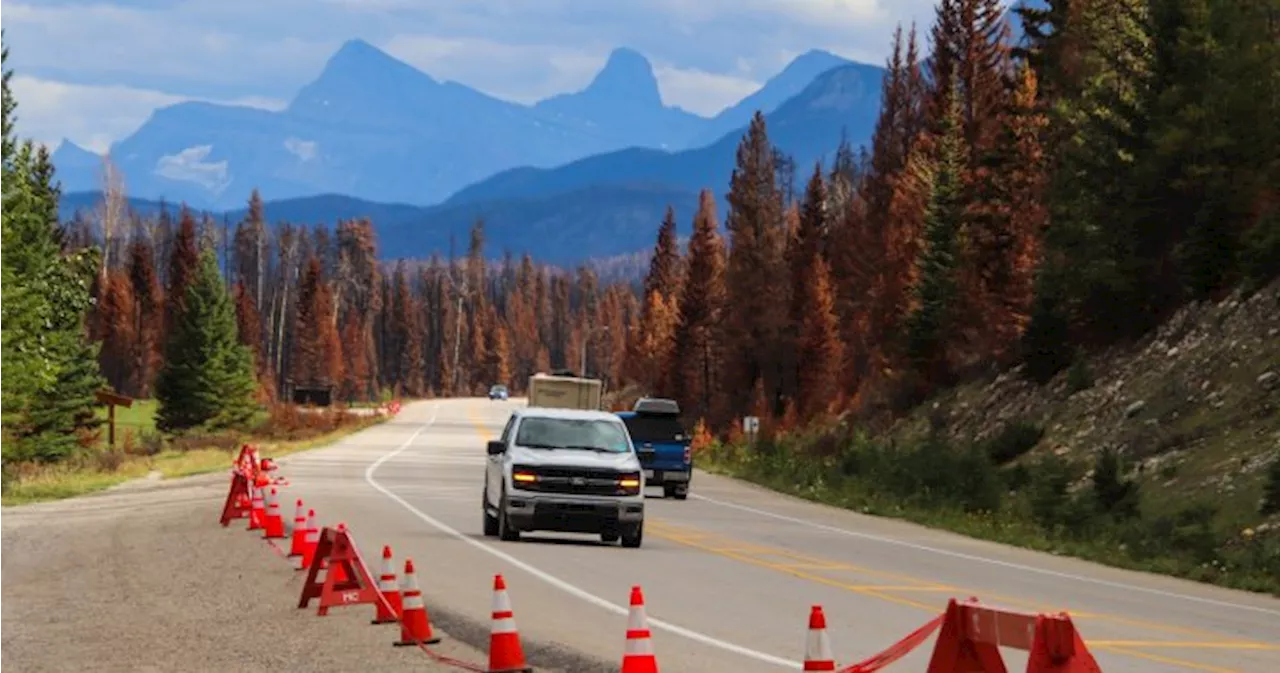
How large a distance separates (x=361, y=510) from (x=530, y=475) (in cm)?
948

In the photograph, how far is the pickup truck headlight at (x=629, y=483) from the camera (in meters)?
24.9

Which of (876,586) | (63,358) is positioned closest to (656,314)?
(63,358)

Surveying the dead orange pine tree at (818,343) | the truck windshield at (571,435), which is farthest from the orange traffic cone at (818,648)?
the dead orange pine tree at (818,343)

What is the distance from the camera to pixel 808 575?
21.7 m

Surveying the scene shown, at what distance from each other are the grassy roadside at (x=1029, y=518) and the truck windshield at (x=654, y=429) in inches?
159

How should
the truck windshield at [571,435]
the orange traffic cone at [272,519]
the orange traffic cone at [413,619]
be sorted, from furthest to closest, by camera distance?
the orange traffic cone at [272,519] < the truck windshield at [571,435] < the orange traffic cone at [413,619]

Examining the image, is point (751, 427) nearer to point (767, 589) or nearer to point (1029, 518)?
point (1029, 518)

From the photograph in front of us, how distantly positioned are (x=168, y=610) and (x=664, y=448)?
987 inches

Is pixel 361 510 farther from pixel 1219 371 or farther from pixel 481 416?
pixel 481 416

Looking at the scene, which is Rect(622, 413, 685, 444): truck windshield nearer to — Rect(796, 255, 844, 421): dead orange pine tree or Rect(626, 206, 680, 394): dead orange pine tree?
Rect(796, 255, 844, 421): dead orange pine tree

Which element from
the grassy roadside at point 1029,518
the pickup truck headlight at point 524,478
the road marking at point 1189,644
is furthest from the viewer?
the grassy roadside at point 1029,518

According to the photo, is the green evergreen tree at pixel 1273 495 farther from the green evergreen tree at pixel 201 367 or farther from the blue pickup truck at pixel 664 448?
the green evergreen tree at pixel 201 367

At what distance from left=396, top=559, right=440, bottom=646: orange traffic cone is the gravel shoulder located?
0.57 ft

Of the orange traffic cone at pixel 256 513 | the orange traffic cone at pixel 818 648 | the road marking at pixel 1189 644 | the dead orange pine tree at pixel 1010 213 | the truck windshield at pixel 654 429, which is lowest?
the orange traffic cone at pixel 256 513
